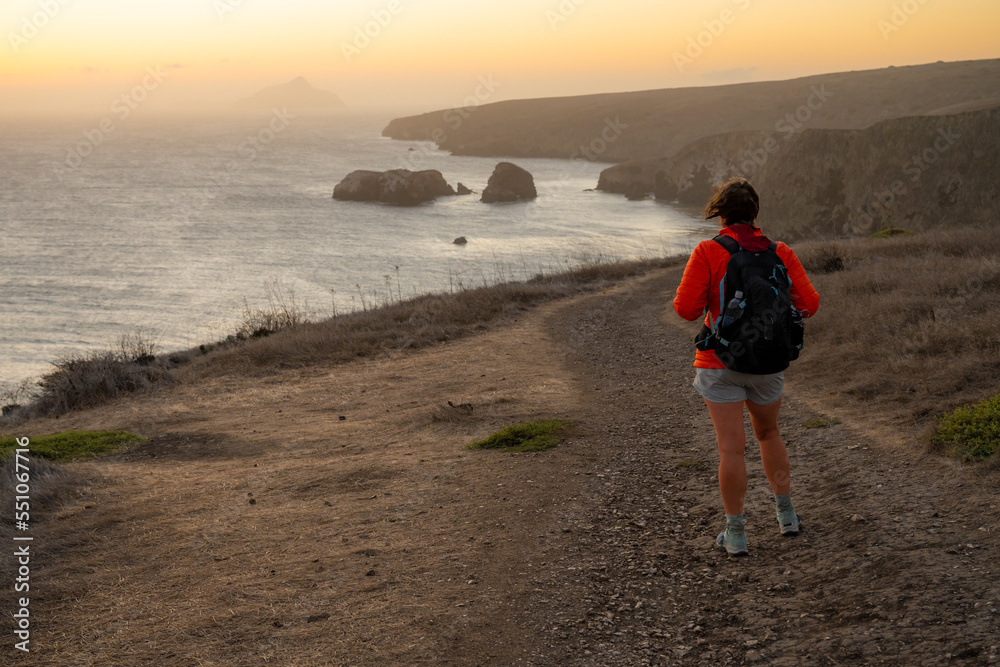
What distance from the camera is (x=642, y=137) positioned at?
118 meters

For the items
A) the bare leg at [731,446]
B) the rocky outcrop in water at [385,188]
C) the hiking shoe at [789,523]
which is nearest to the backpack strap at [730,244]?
the bare leg at [731,446]

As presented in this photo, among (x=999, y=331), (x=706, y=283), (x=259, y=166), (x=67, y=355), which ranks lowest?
(x=67, y=355)

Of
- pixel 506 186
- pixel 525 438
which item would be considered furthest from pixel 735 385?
pixel 506 186

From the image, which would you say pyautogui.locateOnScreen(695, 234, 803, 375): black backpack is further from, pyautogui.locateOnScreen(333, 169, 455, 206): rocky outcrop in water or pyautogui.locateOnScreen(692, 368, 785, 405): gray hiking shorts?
pyautogui.locateOnScreen(333, 169, 455, 206): rocky outcrop in water

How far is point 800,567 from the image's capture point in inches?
180

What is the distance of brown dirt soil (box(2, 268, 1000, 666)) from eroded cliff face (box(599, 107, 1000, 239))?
1184 inches

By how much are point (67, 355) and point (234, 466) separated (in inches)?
661

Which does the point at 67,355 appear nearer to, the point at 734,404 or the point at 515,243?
the point at 734,404

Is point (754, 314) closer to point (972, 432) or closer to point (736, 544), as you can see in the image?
point (736, 544)

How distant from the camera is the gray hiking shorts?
4277 millimetres

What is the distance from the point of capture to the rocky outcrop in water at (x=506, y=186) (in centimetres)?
6685

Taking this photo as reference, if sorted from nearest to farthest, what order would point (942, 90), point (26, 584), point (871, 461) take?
point (26, 584), point (871, 461), point (942, 90)

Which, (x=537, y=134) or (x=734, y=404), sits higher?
(x=537, y=134)

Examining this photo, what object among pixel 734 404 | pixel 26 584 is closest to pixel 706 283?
pixel 734 404
